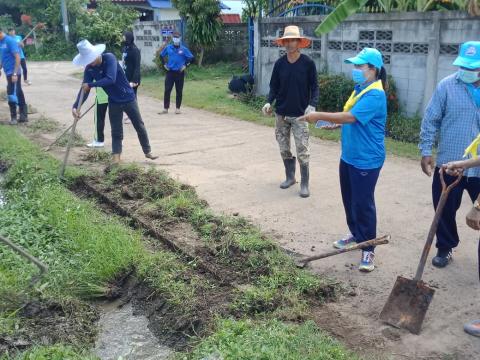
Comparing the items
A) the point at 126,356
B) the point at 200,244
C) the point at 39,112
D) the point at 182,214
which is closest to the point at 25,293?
the point at 126,356

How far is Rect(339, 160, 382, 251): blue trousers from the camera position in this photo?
4605 mm

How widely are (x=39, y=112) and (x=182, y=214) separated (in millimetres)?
7936

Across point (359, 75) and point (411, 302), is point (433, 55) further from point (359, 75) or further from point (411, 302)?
point (411, 302)

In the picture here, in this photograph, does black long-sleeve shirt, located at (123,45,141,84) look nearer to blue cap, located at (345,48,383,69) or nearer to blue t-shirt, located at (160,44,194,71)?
blue t-shirt, located at (160,44,194,71)

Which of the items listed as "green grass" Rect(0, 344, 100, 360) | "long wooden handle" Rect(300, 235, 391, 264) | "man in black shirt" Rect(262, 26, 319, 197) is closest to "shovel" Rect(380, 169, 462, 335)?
"long wooden handle" Rect(300, 235, 391, 264)

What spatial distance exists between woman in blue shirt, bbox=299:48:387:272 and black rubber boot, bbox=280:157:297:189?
1871mm

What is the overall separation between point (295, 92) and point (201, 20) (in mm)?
13012

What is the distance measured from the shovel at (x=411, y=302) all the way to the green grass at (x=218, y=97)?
4.34 meters

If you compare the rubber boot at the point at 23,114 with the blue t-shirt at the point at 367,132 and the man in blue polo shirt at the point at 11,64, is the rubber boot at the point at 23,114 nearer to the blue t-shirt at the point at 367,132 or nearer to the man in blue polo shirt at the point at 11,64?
the man in blue polo shirt at the point at 11,64

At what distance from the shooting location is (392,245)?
17.0 ft

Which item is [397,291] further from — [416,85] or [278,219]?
[416,85]

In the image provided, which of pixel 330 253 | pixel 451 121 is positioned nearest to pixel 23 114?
pixel 330 253

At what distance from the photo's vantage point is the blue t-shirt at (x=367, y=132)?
436 cm

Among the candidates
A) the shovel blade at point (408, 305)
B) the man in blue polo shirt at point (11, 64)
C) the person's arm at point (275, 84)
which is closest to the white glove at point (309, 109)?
the person's arm at point (275, 84)
